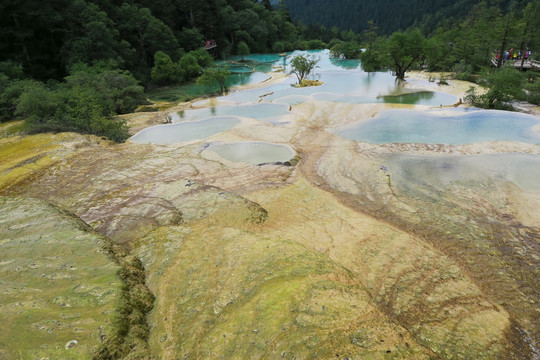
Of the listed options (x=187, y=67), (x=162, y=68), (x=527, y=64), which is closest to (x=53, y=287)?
(x=162, y=68)

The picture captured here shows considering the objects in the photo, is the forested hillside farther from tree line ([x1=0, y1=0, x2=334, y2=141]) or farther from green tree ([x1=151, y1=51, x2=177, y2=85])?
green tree ([x1=151, y1=51, x2=177, y2=85])

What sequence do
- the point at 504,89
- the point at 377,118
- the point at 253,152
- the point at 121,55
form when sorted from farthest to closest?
the point at 121,55, the point at 504,89, the point at 377,118, the point at 253,152

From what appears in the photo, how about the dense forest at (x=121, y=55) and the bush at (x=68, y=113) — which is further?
the dense forest at (x=121, y=55)

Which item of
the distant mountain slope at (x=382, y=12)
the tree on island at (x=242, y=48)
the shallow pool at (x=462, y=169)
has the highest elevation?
the distant mountain slope at (x=382, y=12)

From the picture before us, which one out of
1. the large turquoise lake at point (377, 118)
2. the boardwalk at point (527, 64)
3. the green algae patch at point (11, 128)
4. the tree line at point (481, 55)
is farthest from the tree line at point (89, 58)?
the boardwalk at point (527, 64)

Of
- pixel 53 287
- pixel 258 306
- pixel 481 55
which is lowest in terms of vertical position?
pixel 258 306

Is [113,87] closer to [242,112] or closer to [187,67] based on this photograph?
[242,112]

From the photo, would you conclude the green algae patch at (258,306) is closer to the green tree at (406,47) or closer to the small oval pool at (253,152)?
the small oval pool at (253,152)
